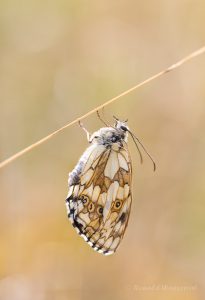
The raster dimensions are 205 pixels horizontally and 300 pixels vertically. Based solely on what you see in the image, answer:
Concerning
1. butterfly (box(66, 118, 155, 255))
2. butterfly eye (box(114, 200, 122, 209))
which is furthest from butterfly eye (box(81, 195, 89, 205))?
butterfly eye (box(114, 200, 122, 209))

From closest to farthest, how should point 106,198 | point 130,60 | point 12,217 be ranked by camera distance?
point 106,198, point 12,217, point 130,60

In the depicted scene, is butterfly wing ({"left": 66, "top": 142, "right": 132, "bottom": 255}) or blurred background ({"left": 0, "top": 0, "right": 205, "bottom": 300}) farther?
blurred background ({"left": 0, "top": 0, "right": 205, "bottom": 300})

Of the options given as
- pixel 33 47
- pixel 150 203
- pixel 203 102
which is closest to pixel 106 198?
pixel 150 203

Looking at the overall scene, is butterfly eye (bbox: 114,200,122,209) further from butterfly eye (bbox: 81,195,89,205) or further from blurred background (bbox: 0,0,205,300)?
blurred background (bbox: 0,0,205,300)

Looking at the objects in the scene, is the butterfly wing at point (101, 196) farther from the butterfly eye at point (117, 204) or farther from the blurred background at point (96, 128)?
the blurred background at point (96, 128)

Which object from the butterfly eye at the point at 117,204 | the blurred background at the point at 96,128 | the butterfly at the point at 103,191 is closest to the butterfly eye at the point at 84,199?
the butterfly at the point at 103,191

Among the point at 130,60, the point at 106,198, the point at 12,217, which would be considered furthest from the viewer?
the point at 130,60

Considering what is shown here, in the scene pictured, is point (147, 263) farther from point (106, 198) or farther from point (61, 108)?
point (61, 108)
